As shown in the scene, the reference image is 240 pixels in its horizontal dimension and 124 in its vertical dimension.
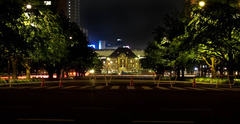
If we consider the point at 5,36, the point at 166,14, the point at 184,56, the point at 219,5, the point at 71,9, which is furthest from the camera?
the point at 71,9

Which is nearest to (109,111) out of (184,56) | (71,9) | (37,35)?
(37,35)

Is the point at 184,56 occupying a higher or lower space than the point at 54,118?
higher

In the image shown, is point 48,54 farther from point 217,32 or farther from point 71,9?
point 71,9

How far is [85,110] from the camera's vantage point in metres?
9.92

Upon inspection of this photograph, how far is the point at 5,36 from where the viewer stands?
52.7 feet

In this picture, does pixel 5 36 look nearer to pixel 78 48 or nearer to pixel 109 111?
pixel 109 111

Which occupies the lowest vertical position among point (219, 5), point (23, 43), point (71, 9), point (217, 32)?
point (23, 43)

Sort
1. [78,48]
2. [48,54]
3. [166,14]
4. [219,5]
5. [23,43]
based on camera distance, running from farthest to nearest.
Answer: [78,48] → [166,14] → [48,54] → [219,5] → [23,43]

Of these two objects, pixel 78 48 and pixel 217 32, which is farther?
pixel 78 48

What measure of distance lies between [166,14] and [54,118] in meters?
43.3

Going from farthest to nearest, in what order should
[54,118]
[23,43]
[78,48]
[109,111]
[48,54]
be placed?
[78,48], [48,54], [23,43], [109,111], [54,118]

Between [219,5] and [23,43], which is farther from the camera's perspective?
[219,5]

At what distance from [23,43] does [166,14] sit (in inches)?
1392

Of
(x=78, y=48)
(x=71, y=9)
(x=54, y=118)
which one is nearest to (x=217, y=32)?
(x=54, y=118)
